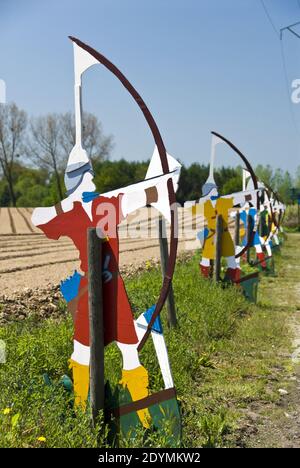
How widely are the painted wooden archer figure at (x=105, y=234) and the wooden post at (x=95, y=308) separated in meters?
0.05

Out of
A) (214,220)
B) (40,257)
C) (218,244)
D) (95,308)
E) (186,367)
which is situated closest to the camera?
(95,308)

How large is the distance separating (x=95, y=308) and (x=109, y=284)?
0.15 meters

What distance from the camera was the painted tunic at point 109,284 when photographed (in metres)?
2.74

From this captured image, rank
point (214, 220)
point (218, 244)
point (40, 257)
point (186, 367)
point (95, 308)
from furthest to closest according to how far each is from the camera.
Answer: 1. point (40, 257)
2. point (214, 220)
3. point (218, 244)
4. point (186, 367)
5. point (95, 308)

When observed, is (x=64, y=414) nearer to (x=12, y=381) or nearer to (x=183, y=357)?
(x=12, y=381)

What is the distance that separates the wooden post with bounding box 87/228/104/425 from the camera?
2705mm

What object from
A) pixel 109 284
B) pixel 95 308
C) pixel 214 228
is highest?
pixel 214 228

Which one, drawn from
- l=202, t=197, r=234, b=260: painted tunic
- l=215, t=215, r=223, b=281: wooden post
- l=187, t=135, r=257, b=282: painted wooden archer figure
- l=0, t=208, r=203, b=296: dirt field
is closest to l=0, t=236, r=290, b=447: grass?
l=215, t=215, r=223, b=281: wooden post

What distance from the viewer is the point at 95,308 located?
2717mm

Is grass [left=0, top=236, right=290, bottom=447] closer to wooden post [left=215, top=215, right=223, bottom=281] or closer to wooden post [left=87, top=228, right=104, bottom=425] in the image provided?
wooden post [left=87, top=228, right=104, bottom=425]

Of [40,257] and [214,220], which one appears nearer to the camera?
[214,220]

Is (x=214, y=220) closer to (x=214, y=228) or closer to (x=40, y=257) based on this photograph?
(x=214, y=228)

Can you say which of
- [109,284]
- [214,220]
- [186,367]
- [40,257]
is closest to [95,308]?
[109,284]
